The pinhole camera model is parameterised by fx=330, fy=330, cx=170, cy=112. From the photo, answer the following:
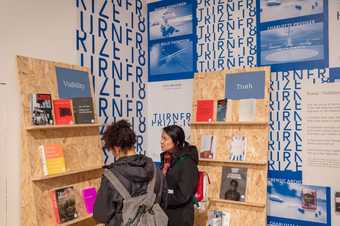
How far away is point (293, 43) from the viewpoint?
3482mm

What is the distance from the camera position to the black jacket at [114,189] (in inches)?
82.5

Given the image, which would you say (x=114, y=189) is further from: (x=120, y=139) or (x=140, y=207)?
(x=120, y=139)

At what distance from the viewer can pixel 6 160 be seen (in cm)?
264

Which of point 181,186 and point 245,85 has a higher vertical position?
point 245,85

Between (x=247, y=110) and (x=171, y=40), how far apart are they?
145 cm

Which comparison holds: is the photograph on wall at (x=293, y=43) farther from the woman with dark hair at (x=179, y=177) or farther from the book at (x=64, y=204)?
the book at (x=64, y=204)

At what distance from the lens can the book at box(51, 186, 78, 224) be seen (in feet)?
8.85

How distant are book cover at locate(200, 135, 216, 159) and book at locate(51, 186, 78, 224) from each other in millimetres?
1489

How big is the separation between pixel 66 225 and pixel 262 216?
1929 millimetres

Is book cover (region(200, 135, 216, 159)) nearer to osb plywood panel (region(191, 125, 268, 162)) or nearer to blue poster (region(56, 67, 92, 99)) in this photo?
osb plywood panel (region(191, 125, 268, 162))

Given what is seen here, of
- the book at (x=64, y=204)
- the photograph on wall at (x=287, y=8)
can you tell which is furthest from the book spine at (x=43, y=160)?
the photograph on wall at (x=287, y=8)

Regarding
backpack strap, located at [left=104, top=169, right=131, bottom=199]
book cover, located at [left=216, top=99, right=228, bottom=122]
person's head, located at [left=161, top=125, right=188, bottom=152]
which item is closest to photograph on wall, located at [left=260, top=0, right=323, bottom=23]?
book cover, located at [left=216, top=99, right=228, bottom=122]

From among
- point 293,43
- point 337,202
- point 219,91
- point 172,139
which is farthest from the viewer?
point 219,91

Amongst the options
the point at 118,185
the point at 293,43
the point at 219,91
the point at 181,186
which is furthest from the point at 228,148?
the point at 118,185
